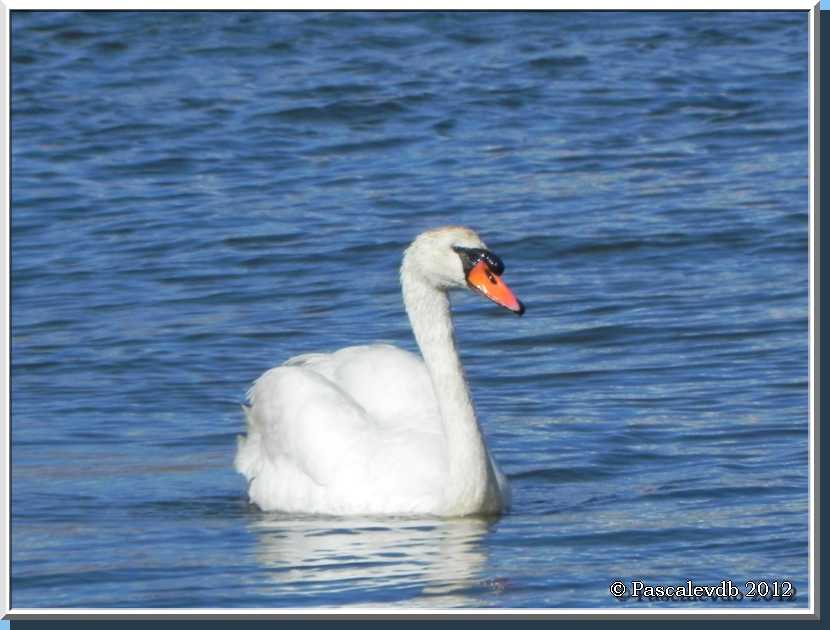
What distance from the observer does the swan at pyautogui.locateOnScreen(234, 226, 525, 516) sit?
9609 mm

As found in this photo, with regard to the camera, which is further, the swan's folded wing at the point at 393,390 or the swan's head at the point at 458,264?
the swan's folded wing at the point at 393,390

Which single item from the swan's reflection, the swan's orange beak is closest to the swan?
the swan's orange beak

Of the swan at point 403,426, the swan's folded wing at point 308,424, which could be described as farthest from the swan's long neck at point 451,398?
the swan's folded wing at point 308,424

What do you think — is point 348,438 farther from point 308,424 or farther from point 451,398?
point 451,398

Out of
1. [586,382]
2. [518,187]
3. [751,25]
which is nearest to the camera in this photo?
[586,382]

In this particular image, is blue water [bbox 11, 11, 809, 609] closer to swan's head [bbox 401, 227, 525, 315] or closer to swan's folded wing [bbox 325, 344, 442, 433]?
swan's folded wing [bbox 325, 344, 442, 433]

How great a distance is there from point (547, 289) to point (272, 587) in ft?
20.8

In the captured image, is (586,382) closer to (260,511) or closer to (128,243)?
(260,511)

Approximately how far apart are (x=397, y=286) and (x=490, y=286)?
512 centimetres

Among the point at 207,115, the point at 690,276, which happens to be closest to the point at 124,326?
the point at 690,276

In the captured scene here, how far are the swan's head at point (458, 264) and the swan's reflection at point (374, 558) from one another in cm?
102

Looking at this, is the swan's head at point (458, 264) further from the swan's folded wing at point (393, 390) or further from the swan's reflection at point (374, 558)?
the swan's reflection at point (374, 558)

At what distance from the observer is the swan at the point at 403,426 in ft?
31.5

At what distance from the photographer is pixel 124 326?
1377 centimetres
